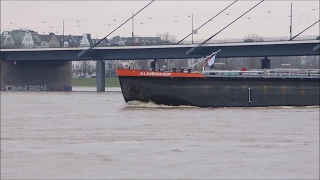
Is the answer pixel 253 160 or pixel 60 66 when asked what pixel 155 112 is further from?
pixel 60 66

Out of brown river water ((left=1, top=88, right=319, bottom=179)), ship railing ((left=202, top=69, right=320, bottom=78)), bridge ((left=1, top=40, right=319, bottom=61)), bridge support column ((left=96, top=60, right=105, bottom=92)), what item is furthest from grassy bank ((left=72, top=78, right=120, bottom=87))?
brown river water ((left=1, top=88, right=319, bottom=179))

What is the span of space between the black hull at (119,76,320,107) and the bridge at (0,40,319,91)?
68.0 ft

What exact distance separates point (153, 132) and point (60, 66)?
7761 centimetres

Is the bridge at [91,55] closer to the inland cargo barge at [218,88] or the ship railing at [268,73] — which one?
the ship railing at [268,73]

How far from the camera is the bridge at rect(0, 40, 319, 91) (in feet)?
257

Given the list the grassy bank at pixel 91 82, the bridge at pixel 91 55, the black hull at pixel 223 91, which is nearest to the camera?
the black hull at pixel 223 91

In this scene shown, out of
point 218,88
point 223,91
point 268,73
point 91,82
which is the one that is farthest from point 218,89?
point 91,82

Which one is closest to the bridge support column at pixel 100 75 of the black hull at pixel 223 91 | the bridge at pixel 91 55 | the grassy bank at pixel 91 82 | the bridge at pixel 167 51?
the bridge at pixel 91 55

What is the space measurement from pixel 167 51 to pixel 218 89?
114ft

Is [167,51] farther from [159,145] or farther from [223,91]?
[159,145]

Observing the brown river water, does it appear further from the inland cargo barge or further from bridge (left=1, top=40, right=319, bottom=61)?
bridge (left=1, top=40, right=319, bottom=61)

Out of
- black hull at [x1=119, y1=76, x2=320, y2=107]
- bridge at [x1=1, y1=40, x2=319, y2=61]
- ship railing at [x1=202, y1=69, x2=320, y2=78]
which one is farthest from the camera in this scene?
bridge at [x1=1, y1=40, x2=319, y2=61]

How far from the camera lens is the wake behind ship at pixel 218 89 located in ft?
172

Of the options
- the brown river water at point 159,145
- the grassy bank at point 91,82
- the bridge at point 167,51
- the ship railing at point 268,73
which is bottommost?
the grassy bank at point 91,82
